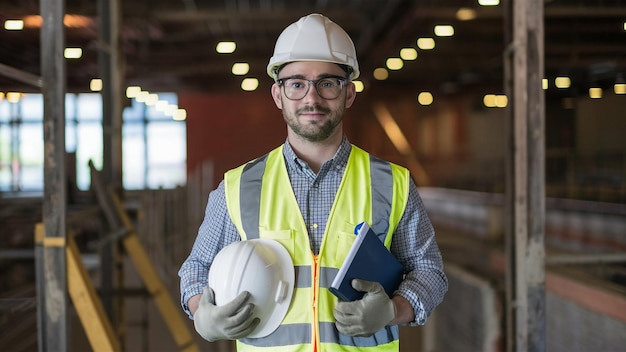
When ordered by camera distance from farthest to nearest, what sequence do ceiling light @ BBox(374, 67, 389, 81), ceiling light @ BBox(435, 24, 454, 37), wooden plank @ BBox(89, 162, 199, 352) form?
ceiling light @ BBox(374, 67, 389, 81)
ceiling light @ BBox(435, 24, 454, 37)
wooden plank @ BBox(89, 162, 199, 352)

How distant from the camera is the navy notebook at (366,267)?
1.92 meters

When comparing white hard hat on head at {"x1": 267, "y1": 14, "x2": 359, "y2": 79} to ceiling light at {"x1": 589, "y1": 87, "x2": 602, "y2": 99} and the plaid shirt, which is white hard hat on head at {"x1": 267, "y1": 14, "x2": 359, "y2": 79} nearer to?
Result: the plaid shirt

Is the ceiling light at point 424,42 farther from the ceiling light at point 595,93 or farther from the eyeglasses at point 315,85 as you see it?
the eyeglasses at point 315,85

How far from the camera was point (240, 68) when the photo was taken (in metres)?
20.7

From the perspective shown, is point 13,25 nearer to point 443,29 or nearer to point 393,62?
point 443,29

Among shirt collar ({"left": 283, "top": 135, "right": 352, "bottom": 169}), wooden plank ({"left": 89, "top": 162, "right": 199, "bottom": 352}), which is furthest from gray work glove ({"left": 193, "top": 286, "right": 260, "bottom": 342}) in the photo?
wooden plank ({"left": 89, "top": 162, "right": 199, "bottom": 352})

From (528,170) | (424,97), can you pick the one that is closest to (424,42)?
(528,170)

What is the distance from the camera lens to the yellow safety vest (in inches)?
85.2

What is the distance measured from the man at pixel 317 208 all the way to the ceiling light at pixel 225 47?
14855 millimetres

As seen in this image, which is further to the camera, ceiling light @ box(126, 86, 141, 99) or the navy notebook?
ceiling light @ box(126, 86, 141, 99)

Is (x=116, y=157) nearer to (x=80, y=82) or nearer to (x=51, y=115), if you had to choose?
(x=51, y=115)

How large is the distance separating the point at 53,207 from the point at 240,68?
17042 millimetres

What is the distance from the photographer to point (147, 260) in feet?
21.7

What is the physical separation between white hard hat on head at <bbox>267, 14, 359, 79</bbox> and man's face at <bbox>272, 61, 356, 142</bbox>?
0.03m
